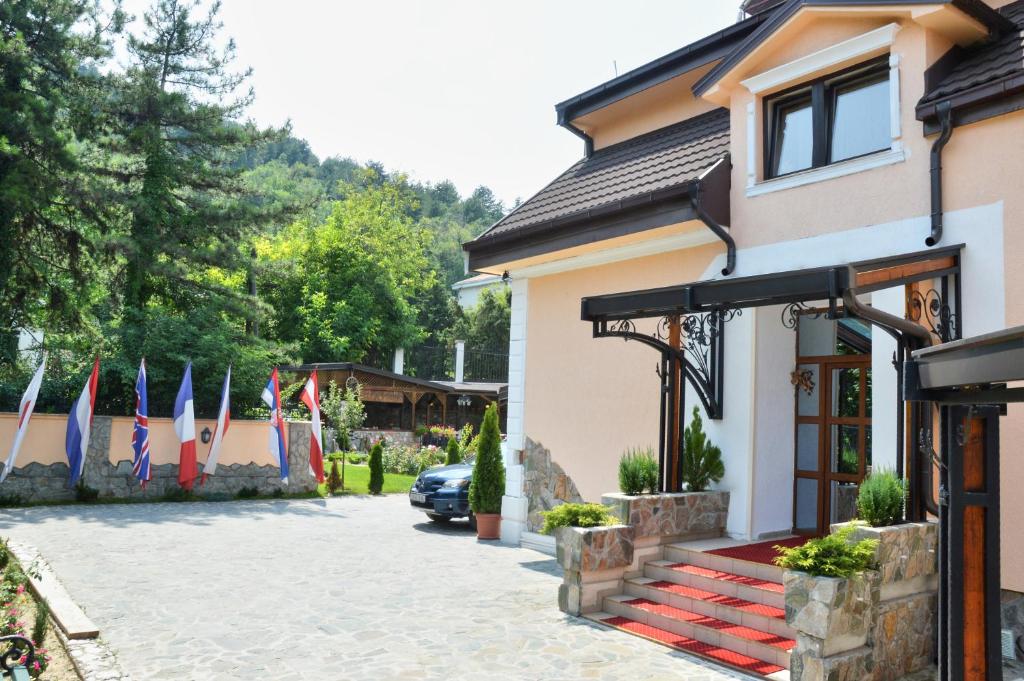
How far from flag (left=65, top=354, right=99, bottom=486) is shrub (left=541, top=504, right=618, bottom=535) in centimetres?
1124

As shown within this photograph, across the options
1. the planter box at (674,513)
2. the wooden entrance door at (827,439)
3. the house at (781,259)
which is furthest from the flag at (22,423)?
the wooden entrance door at (827,439)

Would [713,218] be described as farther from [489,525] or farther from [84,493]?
[84,493]

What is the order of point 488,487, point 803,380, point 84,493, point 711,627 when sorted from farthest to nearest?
point 84,493, point 488,487, point 803,380, point 711,627

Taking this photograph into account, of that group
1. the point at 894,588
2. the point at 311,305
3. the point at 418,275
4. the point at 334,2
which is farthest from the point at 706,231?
the point at 418,275

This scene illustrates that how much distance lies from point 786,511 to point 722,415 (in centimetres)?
130

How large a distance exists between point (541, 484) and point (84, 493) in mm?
9806

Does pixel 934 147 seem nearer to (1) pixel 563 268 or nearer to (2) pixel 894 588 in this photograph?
(2) pixel 894 588

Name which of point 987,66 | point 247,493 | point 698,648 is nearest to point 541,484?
point 698,648

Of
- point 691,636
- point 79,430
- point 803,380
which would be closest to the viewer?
point 691,636

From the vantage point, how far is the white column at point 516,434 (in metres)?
11.2

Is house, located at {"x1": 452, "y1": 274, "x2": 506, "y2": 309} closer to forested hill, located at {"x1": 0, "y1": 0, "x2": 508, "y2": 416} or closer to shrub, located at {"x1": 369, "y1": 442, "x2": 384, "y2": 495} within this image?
forested hill, located at {"x1": 0, "y1": 0, "x2": 508, "y2": 416}

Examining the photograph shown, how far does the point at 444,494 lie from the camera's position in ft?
42.7

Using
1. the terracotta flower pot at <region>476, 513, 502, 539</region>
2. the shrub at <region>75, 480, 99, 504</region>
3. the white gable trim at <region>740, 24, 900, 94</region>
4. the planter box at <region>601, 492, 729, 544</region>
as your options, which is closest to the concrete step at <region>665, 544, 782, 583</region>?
the planter box at <region>601, 492, 729, 544</region>

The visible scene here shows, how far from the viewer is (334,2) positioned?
877 centimetres
